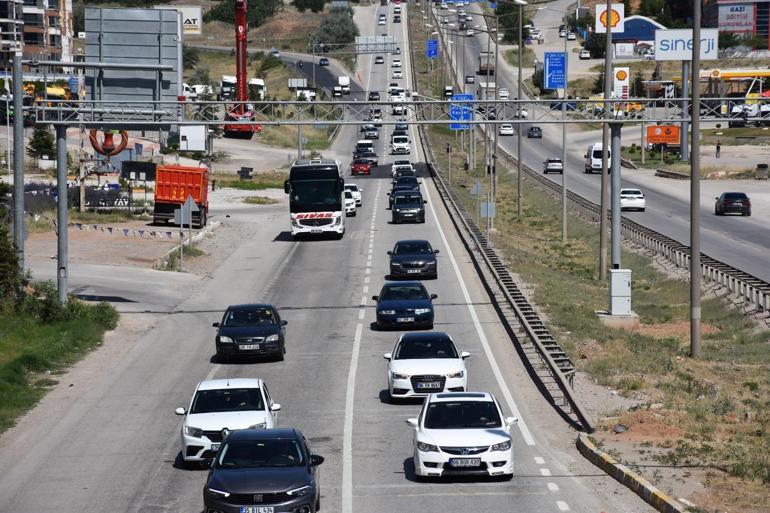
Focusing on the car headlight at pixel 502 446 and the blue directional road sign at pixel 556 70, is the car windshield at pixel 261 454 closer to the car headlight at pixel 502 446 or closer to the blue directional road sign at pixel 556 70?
the car headlight at pixel 502 446

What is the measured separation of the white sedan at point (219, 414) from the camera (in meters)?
21.3

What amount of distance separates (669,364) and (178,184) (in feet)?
134

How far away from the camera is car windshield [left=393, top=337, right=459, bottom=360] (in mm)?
27750

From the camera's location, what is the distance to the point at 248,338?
32094mm

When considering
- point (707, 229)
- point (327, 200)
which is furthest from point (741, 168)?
point (327, 200)

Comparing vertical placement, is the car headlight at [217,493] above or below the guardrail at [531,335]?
above

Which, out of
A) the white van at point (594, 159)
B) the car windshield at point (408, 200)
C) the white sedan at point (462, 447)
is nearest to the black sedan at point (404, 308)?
the white sedan at point (462, 447)

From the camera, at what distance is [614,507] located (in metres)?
18.3

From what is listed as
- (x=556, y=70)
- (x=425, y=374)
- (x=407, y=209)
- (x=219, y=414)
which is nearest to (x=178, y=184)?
(x=407, y=209)

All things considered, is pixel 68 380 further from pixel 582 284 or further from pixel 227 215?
pixel 227 215

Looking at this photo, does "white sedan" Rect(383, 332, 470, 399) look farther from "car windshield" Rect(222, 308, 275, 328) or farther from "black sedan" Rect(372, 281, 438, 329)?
"black sedan" Rect(372, 281, 438, 329)

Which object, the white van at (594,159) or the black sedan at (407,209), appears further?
the white van at (594,159)

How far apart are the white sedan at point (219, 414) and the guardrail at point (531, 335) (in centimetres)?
624

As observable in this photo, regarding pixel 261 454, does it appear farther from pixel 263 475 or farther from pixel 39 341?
pixel 39 341
